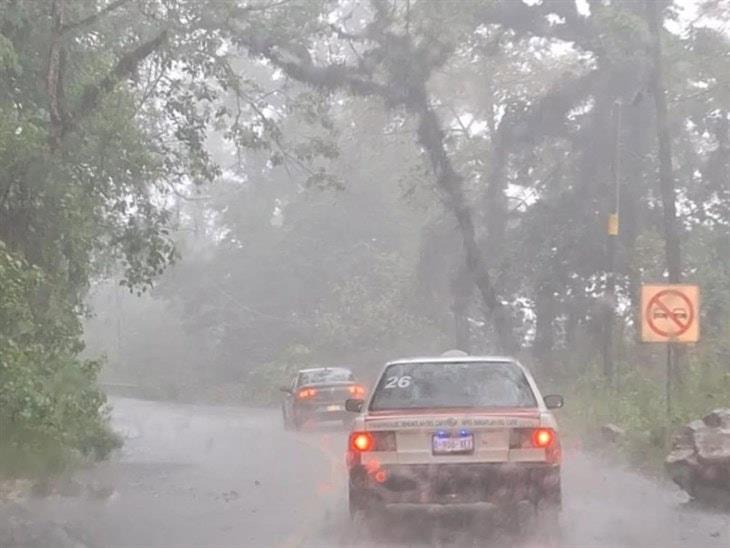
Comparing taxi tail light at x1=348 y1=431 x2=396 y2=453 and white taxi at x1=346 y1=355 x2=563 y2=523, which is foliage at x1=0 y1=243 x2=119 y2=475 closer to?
taxi tail light at x1=348 y1=431 x2=396 y2=453

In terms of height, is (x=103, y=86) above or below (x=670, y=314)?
above

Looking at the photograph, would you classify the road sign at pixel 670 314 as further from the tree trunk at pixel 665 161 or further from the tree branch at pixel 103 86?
the tree branch at pixel 103 86

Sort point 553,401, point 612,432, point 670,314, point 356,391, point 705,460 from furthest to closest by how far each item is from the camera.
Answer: point 356,391 → point 612,432 → point 670,314 → point 705,460 → point 553,401

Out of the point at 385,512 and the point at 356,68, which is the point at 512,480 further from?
the point at 356,68

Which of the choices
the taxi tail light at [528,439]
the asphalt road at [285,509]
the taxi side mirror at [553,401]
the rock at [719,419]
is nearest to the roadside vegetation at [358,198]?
the asphalt road at [285,509]

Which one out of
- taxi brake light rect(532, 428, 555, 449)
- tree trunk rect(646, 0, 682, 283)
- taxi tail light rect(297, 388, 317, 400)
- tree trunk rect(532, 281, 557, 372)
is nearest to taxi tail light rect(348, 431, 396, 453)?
taxi brake light rect(532, 428, 555, 449)

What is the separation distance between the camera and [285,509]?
42.3 ft

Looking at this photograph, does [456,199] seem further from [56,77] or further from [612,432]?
[56,77]

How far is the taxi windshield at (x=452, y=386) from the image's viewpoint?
11133 mm

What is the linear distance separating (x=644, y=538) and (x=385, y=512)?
8.93ft

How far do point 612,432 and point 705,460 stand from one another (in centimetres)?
745

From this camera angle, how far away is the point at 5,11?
1606 centimetres

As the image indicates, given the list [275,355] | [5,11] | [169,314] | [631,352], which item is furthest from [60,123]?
[169,314]

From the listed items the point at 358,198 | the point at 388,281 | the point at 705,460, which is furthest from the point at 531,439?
the point at 358,198
